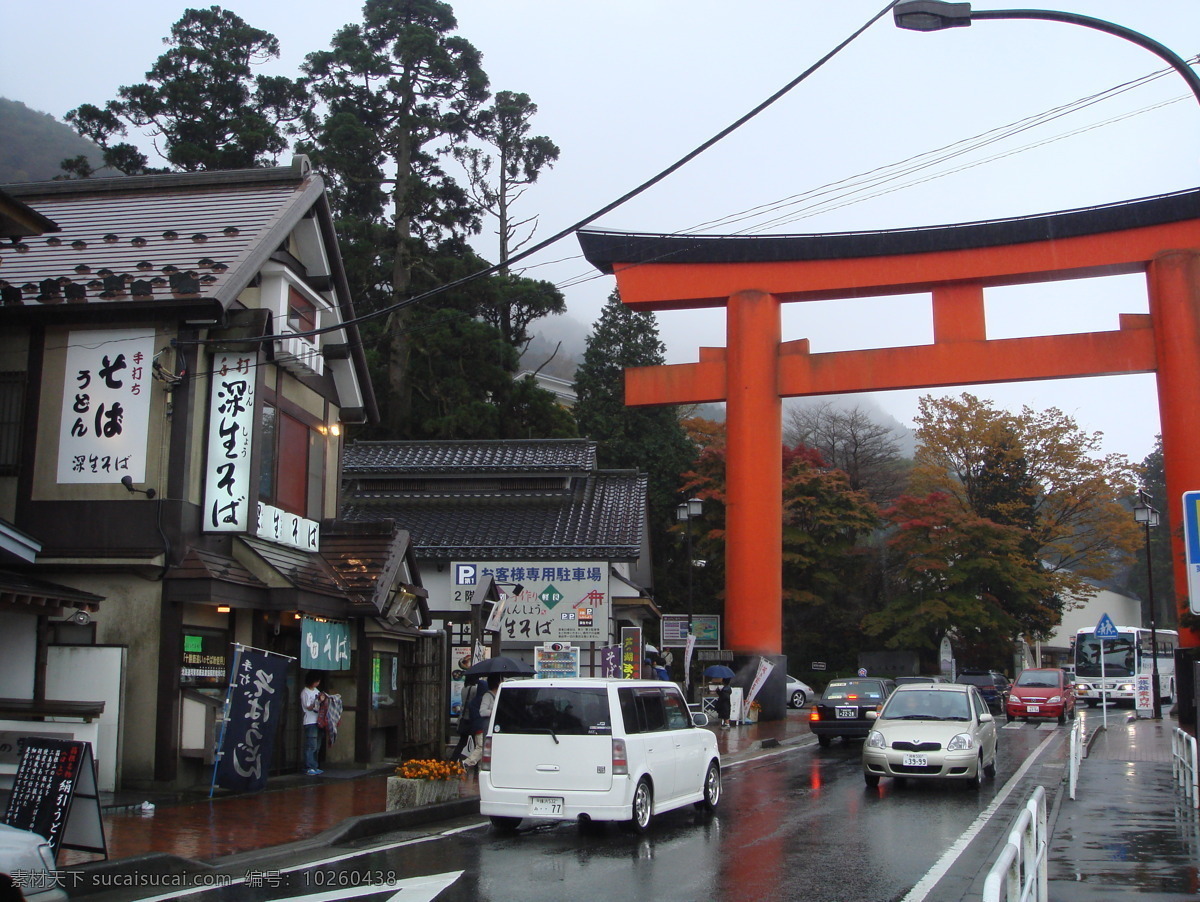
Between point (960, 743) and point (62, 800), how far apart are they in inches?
477

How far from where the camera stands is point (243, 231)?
54.9 feet

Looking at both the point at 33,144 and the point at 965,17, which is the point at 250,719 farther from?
the point at 33,144

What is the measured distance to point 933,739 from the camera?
15.8 m

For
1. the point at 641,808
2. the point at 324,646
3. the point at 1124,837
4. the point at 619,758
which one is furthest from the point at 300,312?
the point at 1124,837

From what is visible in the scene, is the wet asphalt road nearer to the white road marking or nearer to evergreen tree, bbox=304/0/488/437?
the white road marking

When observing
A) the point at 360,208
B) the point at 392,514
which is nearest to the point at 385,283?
the point at 360,208

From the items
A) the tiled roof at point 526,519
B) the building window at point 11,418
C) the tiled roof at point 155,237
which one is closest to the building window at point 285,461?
the tiled roof at point 155,237

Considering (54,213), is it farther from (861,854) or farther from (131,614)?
(861,854)

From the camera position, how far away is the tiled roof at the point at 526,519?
27125 millimetres

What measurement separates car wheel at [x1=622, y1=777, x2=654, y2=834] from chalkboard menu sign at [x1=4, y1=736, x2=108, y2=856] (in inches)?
210

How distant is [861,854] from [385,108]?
131 ft

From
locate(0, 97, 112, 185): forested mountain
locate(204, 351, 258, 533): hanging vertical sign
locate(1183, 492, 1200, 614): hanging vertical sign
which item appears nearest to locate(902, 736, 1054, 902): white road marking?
locate(1183, 492, 1200, 614): hanging vertical sign

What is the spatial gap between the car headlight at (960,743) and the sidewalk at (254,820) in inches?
274

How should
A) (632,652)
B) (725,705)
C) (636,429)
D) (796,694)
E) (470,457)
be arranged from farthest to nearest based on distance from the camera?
(636,429), (796,694), (470,457), (725,705), (632,652)
